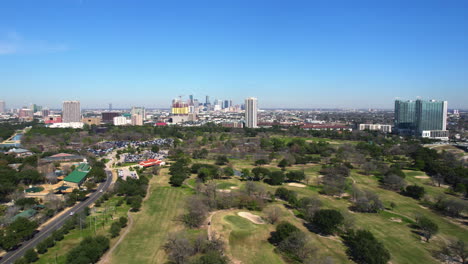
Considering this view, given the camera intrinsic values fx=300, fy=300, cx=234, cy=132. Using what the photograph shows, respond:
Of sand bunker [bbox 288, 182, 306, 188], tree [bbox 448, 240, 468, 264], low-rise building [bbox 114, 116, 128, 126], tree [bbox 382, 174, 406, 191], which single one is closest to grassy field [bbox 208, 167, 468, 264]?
tree [bbox 448, 240, 468, 264]

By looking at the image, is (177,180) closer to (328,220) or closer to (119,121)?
(328,220)

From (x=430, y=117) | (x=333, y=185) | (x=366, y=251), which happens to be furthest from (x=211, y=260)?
(x=430, y=117)

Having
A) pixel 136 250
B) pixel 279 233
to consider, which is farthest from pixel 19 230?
pixel 279 233

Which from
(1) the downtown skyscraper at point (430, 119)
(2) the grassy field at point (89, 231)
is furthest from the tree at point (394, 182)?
(1) the downtown skyscraper at point (430, 119)

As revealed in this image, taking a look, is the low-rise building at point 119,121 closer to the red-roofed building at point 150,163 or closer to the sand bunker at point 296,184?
the red-roofed building at point 150,163

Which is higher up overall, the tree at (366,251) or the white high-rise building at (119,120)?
the white high-rise building at (119,120)
